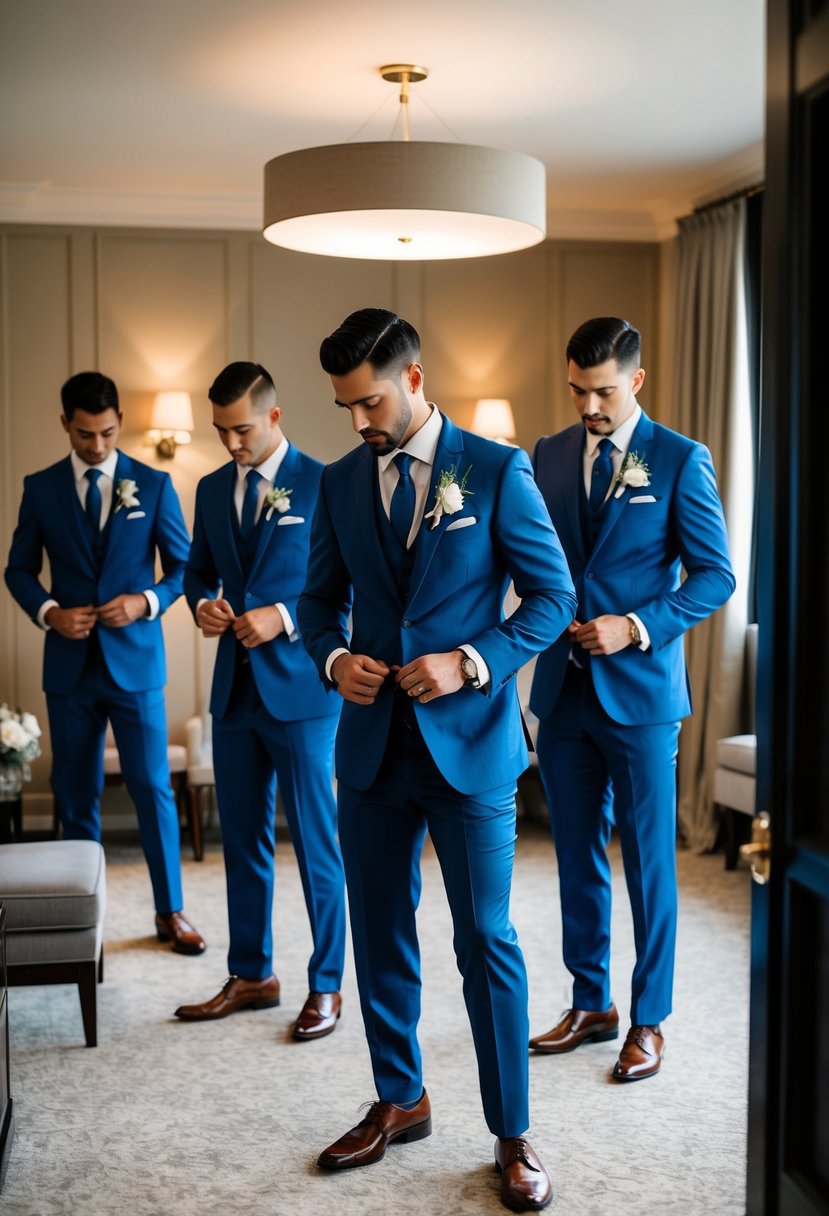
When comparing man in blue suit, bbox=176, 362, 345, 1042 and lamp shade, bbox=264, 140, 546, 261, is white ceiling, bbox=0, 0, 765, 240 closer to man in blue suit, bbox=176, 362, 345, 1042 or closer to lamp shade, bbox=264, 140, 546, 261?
lamp shade, bbox=264, 140, 546, 261

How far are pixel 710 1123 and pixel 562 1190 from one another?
531mm

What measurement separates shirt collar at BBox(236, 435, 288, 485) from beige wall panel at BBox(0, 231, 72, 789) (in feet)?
10.1

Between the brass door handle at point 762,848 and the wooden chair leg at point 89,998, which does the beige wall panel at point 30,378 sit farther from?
the brass door handle at point 762,848

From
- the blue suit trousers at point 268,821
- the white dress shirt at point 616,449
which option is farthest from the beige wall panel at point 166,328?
the white dress shirt at point 616,449

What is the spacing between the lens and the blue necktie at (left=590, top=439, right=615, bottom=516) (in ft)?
11.8

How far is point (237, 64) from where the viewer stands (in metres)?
4.75

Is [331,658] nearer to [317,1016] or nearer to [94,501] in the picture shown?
[317,1016]

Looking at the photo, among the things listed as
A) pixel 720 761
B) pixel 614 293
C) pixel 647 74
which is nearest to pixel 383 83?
pixel 647 74

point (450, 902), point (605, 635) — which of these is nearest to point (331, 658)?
point (450, 902)

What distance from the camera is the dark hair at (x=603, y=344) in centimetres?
348

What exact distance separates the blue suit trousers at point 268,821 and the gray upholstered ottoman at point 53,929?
17.2 inches

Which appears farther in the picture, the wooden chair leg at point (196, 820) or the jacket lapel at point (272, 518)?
the wooden chair leg at point (196, 820)

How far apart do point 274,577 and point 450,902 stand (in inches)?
55.9

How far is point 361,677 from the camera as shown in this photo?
280cm
